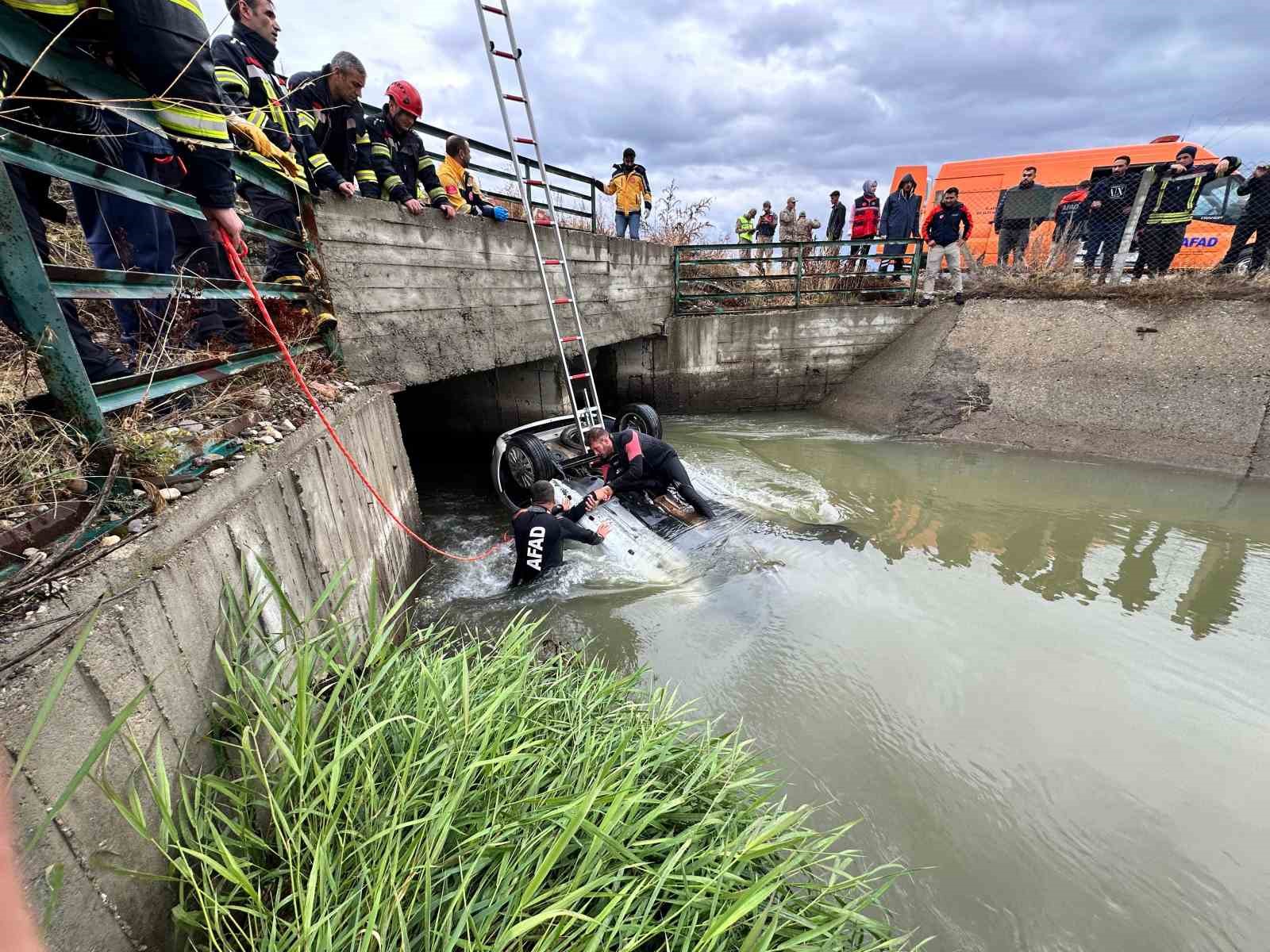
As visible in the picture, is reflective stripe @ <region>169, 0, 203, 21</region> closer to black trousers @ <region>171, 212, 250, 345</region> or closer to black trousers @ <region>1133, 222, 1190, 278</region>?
black trousers @ <region>171, 212, 250, 345</region>

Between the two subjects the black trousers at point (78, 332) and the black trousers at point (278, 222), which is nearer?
the black trousers at point (78, 332)

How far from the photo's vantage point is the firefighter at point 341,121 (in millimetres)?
4133

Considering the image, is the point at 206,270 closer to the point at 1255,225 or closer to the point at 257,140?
the point at 257,140

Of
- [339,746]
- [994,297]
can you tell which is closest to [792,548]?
[339,746]

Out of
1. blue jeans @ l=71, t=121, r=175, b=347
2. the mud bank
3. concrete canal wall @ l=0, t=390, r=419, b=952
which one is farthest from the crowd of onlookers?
concrete canal wall @ l=0, t=390, r=419, b=952

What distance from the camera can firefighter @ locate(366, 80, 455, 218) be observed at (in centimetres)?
459

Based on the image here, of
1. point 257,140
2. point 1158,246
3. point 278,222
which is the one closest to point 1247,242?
point 1158,246

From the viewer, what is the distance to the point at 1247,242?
8.42m

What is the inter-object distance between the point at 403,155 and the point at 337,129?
2.39 ft

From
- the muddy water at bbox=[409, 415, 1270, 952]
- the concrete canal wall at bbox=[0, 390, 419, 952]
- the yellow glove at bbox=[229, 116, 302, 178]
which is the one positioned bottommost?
the muddy water at bbox=[409, 415, 1270, 952]

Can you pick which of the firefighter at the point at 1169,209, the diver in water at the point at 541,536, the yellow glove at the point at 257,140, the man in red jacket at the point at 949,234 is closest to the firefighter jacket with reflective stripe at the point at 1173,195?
the firefighter at the point at 1169,209

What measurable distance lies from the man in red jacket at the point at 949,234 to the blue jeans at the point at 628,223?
5.19m

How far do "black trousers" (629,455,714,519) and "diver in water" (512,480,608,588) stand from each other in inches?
36.4

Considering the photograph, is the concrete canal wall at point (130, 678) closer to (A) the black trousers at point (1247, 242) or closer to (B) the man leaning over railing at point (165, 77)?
(B) the man leaning over railing at point (165, 77)
